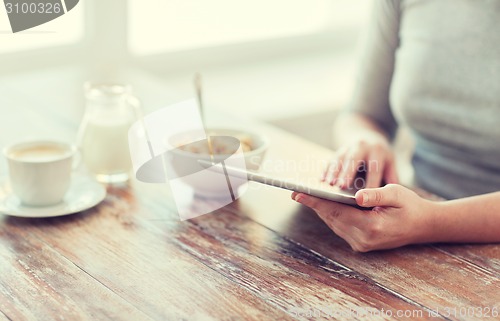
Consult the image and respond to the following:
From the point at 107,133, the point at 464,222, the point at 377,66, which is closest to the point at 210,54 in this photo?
the point at 377,66

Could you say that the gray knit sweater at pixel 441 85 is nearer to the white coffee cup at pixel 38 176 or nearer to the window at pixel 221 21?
the white coffee cup at pixel 38 176

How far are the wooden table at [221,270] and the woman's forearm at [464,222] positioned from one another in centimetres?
2

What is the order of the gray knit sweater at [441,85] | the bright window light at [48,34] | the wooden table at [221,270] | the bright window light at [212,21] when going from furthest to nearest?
1. the bright window light at [212,21]
2. the bright window light at [48,34]
3. the gray knit sweater at [441,85]
4. the wooden table at [221,270]

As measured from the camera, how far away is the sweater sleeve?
5.28 feet

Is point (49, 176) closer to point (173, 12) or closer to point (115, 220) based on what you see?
point (115, 220)

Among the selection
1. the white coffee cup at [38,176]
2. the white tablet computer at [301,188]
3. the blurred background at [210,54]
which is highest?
the white tablet computer at [301,188]

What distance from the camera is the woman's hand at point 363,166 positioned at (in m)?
1.26

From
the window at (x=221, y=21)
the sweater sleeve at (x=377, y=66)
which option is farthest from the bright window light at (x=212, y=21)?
the sweater sleeve at (x=377, y=66)

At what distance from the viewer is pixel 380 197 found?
3.47 ft

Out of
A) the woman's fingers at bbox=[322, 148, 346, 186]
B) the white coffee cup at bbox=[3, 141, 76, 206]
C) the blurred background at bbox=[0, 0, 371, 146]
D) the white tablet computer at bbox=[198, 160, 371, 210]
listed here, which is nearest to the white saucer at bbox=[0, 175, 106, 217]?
the white coffee cup at bbox=[3, 141, 76, 206]

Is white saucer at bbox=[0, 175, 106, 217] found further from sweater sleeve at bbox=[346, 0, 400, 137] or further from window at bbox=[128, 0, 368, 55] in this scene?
window at bbox=[128, 0, 368, 55]

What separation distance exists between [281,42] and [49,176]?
1759 mm

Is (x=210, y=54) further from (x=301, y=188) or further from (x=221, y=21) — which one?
(x=301, y=188)

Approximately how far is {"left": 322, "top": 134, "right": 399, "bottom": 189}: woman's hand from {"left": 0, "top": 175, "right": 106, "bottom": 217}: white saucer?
1.21 ft
